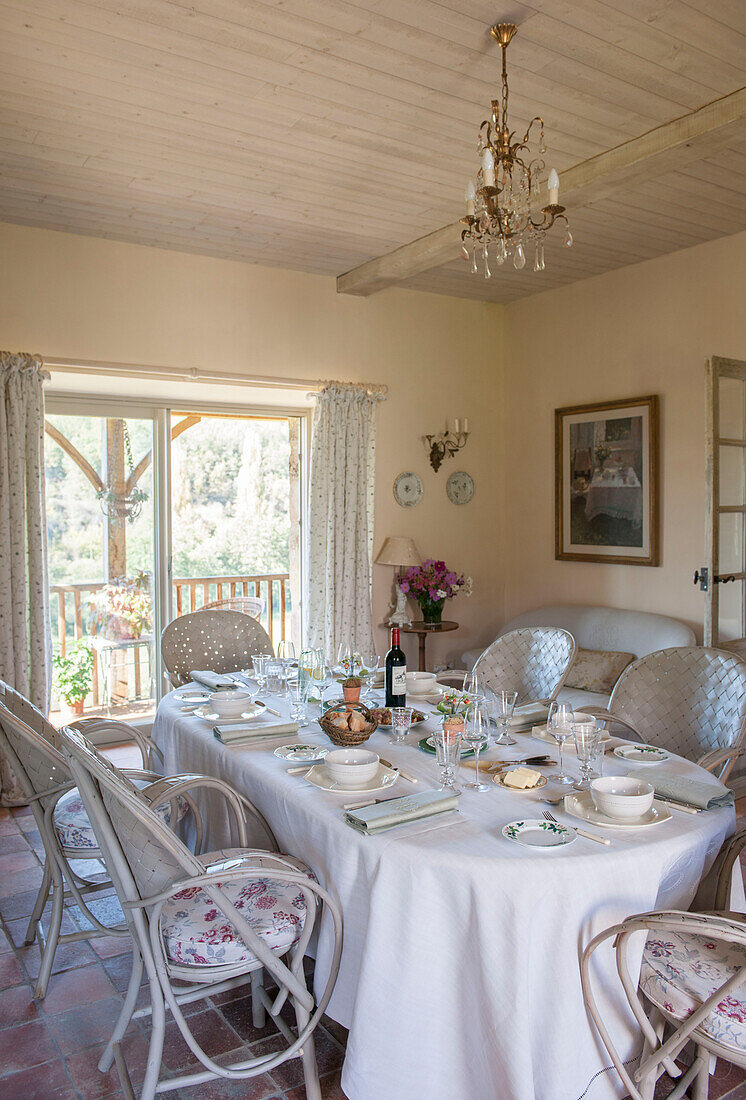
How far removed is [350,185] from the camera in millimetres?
3590

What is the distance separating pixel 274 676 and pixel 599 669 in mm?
2229

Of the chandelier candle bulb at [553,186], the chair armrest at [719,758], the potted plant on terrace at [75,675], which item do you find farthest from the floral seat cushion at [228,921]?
the potted plant on terrace at [75,675]

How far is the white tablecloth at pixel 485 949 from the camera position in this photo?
164 centimetres

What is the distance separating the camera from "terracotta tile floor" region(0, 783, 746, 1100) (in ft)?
6.56

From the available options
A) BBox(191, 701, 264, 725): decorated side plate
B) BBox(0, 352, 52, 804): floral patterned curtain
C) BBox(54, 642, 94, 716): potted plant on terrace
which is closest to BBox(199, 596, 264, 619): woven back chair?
BBox(54, 642, 94, 716): potted plant on terrace

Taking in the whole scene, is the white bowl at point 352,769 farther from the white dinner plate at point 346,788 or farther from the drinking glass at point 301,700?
the drinking glass at point 301,700

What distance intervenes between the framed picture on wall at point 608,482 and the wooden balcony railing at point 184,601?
1.93 m

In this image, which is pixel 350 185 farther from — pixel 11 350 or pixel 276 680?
pixel 276 680

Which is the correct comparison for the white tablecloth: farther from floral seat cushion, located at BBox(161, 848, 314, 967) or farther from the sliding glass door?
the sliding glass door

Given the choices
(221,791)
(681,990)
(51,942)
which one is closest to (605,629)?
(221,791)

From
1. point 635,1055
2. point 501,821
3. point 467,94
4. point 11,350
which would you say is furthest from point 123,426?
point 635,1055

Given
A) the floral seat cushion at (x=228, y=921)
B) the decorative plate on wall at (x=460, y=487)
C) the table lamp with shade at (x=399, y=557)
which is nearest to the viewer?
the floral seat cushion at (x=228, y=921)

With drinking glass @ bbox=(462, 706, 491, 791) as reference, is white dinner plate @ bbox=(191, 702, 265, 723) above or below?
below

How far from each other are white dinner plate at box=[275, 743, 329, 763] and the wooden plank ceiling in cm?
214
